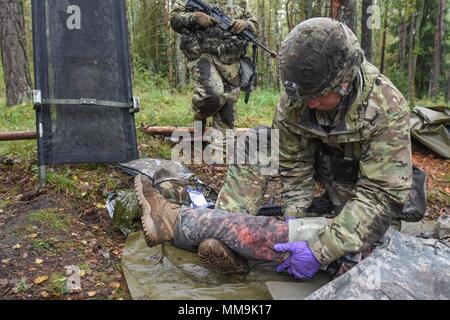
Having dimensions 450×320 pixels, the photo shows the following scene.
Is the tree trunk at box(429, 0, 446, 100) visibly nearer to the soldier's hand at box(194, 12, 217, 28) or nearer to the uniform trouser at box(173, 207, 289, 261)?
the soldier's hand at box(194, 12, 217, 28)

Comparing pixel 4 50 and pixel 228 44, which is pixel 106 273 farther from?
pixel 4 50

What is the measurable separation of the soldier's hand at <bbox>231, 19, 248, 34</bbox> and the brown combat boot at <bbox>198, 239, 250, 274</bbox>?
2981mm

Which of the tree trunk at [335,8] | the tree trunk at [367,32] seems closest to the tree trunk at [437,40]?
the tree trunk at [367,32]

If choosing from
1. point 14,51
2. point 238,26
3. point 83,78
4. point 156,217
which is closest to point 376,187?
point 156,217

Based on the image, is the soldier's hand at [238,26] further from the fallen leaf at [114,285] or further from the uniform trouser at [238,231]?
the fallen leaf at [114,285]

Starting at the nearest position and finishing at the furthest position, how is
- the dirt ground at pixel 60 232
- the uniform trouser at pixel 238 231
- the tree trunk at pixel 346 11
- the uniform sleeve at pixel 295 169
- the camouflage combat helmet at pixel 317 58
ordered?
the camouflage combat helmet at pixel 317 58
the uniform trouser at pixel 238 231
the dirt ground at pixel 60 232
the uniform sleeve at pixel 295 169
the tree trunk at pixel 346 11

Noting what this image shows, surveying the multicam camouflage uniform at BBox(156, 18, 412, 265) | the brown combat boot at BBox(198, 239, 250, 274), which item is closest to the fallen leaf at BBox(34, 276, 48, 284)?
the multicam camouflage uniform at BBox(156, 18, 412, 265)

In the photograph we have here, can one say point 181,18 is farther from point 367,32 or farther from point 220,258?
point 220,258

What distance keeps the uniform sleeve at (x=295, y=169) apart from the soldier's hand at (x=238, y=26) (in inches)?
85.3

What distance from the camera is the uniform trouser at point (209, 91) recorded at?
4.93 metres

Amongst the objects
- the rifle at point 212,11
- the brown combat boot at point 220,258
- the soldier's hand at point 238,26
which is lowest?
the brown combat boot at point 220,258

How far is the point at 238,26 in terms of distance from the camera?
16.1ft
